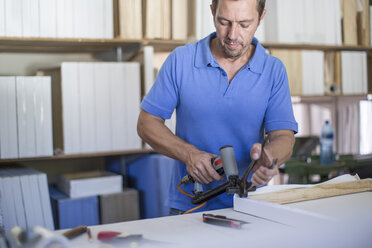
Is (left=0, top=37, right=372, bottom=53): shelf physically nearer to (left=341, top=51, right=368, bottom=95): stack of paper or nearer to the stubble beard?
(left=341, top=51, right=368, bottom=95): stack of paper

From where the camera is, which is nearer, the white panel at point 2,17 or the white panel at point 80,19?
the white panel at point 2,17

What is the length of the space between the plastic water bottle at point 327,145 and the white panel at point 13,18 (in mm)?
2084

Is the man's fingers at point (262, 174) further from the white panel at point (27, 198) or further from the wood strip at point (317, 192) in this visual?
the white panel at point (27, 198)

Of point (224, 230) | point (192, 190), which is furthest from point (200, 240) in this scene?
point (192, 190)

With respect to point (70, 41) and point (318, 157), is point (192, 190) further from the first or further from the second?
point (318, 157)

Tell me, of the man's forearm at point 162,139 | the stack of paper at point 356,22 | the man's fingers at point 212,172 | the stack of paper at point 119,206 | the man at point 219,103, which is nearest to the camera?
Result: the man's fingers at point 212,172

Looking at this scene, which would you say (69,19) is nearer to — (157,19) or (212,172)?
(157,19)

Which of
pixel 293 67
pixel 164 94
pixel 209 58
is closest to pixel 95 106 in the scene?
pixel 164 94

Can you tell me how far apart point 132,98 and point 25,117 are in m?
0.60

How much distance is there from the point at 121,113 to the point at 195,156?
1235 mm

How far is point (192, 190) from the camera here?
1594 millimetres

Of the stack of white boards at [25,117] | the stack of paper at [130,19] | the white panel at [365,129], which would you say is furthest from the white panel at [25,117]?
the white panel at [365,129]

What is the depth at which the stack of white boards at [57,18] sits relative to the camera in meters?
2.33

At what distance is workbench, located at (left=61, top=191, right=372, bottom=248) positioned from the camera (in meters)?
1.03
